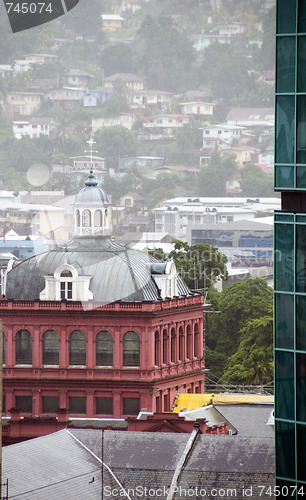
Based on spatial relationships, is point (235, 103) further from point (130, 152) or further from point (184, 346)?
point (184, 346)

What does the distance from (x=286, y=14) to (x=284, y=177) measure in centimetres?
426

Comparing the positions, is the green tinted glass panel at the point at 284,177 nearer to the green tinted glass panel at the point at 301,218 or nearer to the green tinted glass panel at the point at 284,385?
the green tinted glass panel at the point at 301,218

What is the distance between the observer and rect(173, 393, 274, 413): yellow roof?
269 ft

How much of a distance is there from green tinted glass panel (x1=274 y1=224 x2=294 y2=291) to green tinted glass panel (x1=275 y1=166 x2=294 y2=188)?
3.51 feet

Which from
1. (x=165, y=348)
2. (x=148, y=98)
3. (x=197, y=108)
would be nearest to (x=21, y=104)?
(x=148, y=98)

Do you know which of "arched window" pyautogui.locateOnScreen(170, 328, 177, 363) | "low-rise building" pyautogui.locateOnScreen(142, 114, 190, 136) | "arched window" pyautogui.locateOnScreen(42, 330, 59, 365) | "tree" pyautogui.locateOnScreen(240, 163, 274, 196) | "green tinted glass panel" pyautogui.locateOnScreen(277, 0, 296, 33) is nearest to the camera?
"green tinted glass panel" pyautogui.locateOnScreen(277, 0, 296, 33)

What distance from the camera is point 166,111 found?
197 ft

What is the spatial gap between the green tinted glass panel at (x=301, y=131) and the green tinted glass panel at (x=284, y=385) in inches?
207

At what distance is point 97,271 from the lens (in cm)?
8756

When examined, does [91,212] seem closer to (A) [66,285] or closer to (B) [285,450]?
(A) [66,285]

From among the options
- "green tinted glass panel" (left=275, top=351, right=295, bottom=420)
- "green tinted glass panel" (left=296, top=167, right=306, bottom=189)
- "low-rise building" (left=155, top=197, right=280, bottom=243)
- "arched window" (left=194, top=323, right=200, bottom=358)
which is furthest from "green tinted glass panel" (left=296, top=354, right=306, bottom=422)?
"arched window" (left=194, top=323, right=200, bottom=358)

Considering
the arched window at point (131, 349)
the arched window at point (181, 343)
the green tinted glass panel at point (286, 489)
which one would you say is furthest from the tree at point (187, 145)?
the green tinted glass panel at point (286, 489)

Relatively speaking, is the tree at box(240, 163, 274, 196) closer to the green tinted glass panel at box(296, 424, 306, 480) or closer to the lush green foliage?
the lush green foliage

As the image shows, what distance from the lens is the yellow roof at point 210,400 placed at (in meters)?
82.0
